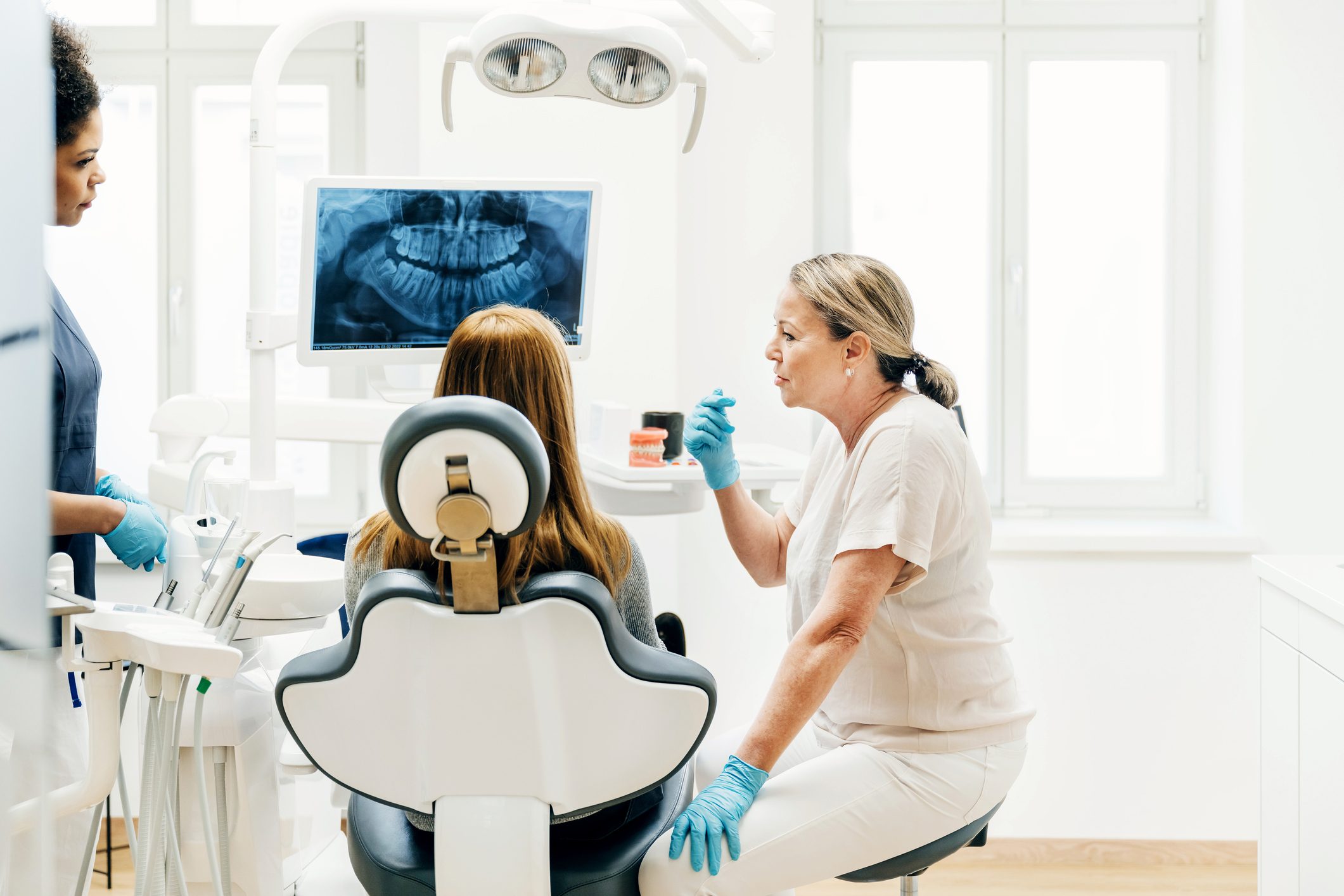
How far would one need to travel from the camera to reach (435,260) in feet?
5.88

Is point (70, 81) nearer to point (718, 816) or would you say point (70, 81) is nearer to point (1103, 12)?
point (718, 816)

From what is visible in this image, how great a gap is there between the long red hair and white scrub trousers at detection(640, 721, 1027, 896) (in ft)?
1.08

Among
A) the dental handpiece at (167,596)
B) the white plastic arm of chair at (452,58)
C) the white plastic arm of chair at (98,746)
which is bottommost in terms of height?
the white plastic arm of chair at (98,746)

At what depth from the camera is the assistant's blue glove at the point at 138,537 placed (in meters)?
1.44

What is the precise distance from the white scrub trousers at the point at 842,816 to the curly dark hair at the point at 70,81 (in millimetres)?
1083

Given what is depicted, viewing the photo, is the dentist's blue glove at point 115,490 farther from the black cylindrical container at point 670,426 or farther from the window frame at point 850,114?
the window frame at point 850,114

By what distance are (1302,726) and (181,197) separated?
2.66m

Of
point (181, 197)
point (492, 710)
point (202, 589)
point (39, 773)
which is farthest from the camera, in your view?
point (181, 197)

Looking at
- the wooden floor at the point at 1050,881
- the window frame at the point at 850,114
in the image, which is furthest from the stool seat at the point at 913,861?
the window frame at the point at 850,114

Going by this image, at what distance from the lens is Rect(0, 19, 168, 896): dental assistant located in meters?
0.85

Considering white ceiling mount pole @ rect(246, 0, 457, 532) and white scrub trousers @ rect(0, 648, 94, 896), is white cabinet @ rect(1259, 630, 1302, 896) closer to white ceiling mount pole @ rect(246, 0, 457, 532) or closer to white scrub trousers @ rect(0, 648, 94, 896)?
white ceiling mount pole @ rect(246, 0, 457, 532)

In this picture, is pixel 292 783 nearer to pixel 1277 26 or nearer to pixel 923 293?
pixel 923 293

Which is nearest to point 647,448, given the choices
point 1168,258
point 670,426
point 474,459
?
point 670,426

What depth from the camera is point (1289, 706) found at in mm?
1661
